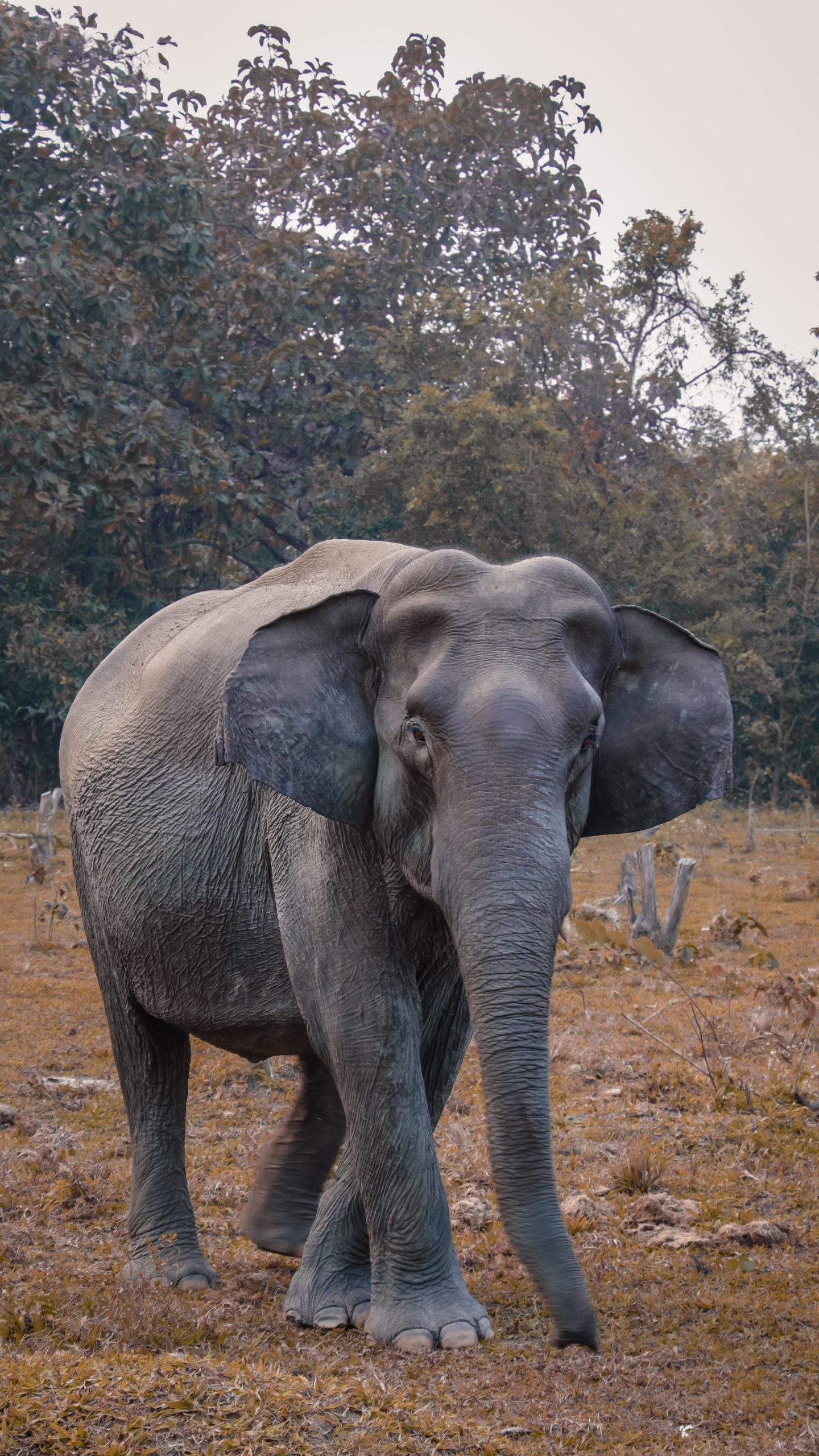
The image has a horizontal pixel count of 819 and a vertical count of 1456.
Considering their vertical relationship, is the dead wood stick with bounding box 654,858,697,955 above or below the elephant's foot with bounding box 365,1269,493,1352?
below

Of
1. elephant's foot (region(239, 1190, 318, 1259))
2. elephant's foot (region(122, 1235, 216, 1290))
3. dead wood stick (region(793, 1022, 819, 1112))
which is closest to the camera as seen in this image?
elephant's foot (region(122, 1235, 216, 1290))

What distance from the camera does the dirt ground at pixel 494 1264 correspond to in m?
3.37

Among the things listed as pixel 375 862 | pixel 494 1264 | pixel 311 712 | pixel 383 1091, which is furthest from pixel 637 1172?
pixel 311 712

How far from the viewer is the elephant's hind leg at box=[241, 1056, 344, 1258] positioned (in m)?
5.34

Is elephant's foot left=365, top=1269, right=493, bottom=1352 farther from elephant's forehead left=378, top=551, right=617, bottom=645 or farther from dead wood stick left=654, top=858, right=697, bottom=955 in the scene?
dead wood stick left=654, top=858, right=697, bottom=955

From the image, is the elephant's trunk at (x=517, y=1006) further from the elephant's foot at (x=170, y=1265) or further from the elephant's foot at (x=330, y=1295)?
the elephant's foot at (x=170, y=1265)

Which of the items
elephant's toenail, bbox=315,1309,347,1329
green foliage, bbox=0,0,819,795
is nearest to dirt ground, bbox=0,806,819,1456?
elephant's toenail, bbox=315,1309,347,1329

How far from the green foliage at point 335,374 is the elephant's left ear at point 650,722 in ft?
49.9

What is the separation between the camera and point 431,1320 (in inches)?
167

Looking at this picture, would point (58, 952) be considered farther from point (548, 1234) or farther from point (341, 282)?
point (341, 282)

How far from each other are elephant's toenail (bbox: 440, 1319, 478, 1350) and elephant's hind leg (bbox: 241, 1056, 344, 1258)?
1.17m

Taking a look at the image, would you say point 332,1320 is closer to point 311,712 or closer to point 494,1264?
point 494,1264

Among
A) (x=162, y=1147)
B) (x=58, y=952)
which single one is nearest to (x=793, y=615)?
(x=58, y=952)

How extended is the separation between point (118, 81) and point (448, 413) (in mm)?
6957
